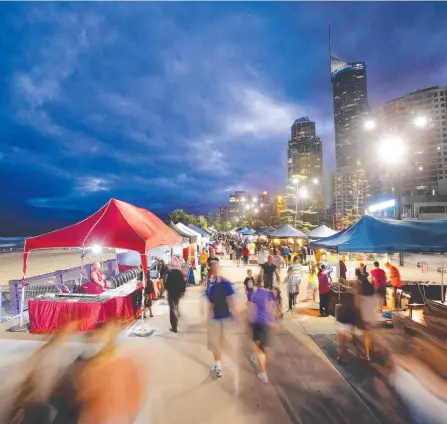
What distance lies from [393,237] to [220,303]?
5.65 m

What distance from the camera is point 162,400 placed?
4941 mm

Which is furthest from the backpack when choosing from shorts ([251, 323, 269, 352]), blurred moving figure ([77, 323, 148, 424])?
blurred moving figure ([77, 323, 148, 424])

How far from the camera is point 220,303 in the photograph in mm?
5965

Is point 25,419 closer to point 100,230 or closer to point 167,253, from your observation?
point 100,230

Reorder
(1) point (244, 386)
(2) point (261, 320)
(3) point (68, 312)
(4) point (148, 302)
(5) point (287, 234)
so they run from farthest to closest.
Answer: (5) point (287, 234) → (4) point (148, 302) → (3) point (68, 312) → (2) point (261, 320) → (1) point (244, 386)

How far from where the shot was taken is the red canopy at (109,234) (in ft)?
27.3

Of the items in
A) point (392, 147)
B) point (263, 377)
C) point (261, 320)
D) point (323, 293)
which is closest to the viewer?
point (263, 377)

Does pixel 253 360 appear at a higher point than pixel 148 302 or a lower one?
lower

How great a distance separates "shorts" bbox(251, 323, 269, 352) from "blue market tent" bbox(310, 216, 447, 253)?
418 cm

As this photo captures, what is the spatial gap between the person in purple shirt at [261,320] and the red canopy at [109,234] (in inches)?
143

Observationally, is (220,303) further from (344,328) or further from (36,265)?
(36,265)

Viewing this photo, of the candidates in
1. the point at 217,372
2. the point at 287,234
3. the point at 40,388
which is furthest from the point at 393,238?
the point at 287,234

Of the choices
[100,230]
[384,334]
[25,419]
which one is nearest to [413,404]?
[384,334]

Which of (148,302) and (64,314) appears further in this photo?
(148,302)
